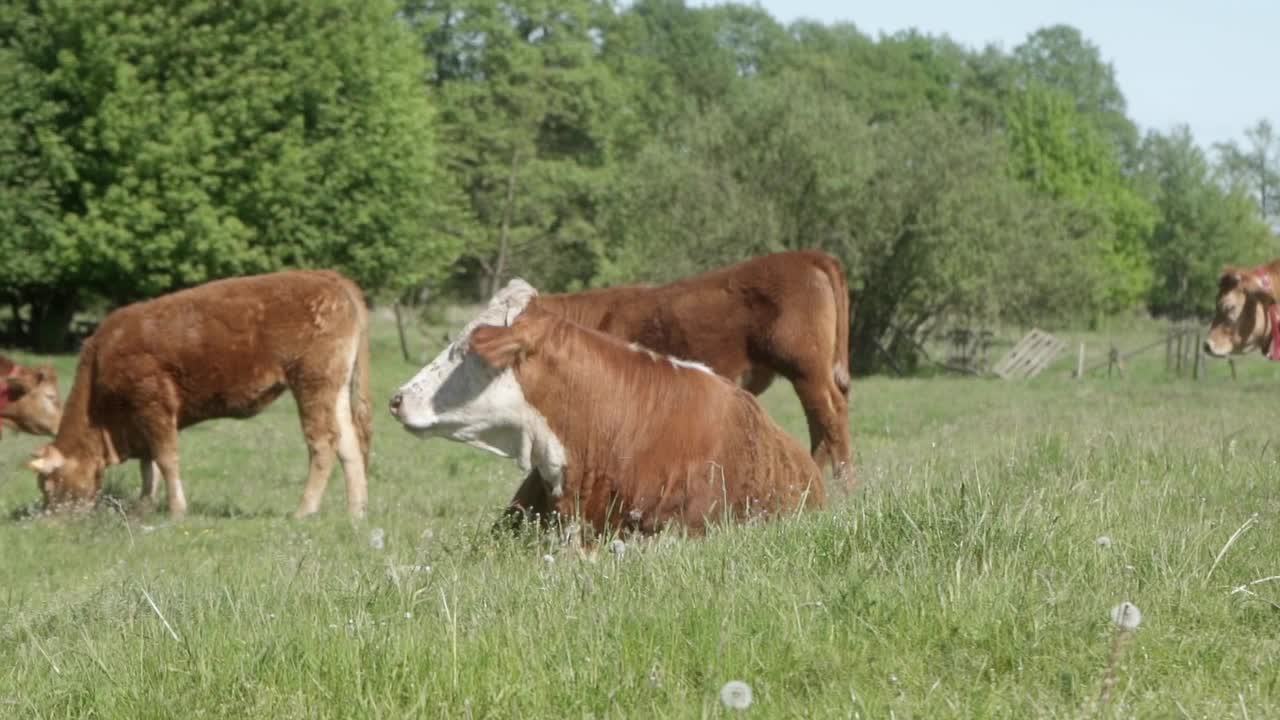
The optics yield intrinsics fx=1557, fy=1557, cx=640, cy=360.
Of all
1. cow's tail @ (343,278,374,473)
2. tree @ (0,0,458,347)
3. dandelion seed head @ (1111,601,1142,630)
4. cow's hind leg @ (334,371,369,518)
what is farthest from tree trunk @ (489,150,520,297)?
dandelion seed head @ (1111,601,1142,630)

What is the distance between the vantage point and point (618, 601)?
184 inches

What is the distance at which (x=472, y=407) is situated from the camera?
7.21m

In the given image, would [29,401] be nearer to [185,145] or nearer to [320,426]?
[320,426]

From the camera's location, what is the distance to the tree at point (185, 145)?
37.0 metres

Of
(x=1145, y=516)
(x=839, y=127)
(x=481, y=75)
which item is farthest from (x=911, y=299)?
(x=1145, y=516)

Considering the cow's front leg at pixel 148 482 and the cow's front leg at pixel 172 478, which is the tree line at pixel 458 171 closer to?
the cow's front leg at pixel 148 482

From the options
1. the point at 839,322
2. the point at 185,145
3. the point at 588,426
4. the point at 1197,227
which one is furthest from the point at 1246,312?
the point at 1197,227

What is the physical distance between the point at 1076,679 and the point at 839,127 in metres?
43.9

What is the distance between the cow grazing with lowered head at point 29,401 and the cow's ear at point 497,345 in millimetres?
9052

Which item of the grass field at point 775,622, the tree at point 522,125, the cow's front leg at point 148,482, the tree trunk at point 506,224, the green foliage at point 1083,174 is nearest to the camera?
the grass field at point 775,622

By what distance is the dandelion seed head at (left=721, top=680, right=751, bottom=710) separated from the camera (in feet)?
11.3

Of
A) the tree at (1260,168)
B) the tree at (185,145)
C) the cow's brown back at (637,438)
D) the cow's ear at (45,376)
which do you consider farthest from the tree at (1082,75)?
the cow's brown back at (637,438)

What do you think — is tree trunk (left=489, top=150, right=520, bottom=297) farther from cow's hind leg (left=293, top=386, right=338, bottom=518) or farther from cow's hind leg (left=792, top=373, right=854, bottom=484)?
cow's hind leg (left=792, top=373, right=854, bottom=484)

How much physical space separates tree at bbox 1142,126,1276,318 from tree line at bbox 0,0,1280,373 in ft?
36.9
